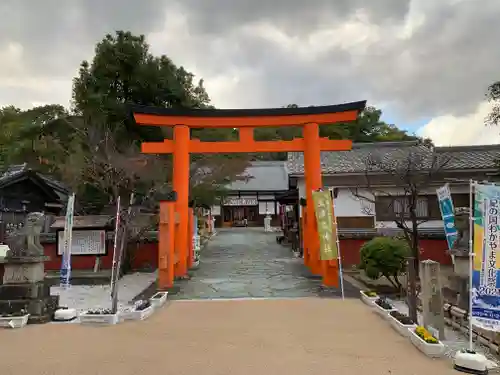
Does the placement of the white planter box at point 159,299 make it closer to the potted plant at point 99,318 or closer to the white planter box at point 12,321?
the potted plant at point 99,318

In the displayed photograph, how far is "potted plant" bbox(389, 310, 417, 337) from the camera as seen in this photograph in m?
7.00

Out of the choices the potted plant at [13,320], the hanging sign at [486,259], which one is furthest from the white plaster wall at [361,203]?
the potted plant at [13,320]

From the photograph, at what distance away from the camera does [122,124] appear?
65.9 feet

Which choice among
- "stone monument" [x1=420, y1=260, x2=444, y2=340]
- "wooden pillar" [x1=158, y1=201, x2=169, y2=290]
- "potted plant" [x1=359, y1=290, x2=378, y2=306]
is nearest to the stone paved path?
"potted plant" [x1=359, y1=290, x2=378, y2=306]

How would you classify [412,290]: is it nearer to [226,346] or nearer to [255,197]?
[226,346]

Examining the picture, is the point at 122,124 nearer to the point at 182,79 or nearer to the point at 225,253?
the point at 182,79

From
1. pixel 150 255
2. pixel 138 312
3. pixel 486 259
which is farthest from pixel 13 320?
pixel 150 255

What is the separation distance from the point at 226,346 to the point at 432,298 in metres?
3.72

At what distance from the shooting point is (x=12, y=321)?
812cm

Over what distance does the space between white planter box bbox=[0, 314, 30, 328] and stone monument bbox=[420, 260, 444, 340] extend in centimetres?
792

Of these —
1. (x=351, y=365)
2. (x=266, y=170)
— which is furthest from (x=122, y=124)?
(x=266, y=170)

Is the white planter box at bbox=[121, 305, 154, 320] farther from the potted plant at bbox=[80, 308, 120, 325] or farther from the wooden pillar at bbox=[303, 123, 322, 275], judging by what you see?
the wooden pillar at bbox=[303, 123, 322, 275]

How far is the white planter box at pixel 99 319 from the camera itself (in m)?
8.15

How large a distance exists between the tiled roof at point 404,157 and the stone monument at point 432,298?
11374 mm
